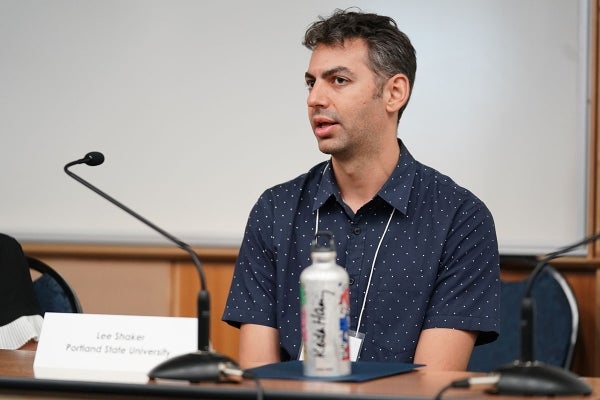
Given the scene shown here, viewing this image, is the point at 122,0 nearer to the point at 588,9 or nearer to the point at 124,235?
the point at 124,235

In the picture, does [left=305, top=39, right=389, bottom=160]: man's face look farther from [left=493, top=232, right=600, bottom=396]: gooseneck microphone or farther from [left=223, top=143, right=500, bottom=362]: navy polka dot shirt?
[left=493, top=232, right=600, bottom=396]: gooseneck microphone

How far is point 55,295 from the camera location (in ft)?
10.1

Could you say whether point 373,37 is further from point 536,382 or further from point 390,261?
point 536,382

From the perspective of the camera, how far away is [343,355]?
173cm

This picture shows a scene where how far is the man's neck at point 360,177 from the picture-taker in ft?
8.48

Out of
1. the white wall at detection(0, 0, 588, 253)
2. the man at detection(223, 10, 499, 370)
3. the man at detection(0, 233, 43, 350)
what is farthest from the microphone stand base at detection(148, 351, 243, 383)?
the white wall at detection(0, 0, 588, 253)

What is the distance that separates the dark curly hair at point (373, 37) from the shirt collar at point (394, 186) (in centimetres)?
22

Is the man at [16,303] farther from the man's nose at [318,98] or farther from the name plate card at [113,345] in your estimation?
the man's nose at [318,98]

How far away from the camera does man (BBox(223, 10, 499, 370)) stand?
7.89 ft

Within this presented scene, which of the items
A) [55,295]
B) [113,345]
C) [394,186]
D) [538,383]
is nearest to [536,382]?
[538,383]

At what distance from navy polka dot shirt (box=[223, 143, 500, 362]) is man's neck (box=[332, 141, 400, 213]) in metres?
0.03

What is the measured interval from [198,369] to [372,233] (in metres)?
0.93

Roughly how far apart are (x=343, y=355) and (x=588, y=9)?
6.57ft

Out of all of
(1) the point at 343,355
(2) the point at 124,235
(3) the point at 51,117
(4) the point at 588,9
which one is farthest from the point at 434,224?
(3) the point at 51,117
